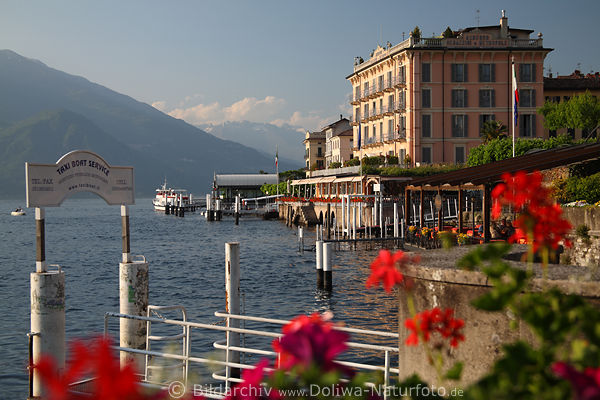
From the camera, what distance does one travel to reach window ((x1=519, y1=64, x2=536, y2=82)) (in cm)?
6125

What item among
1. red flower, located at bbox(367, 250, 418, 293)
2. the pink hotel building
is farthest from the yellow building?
red flower, located at bbox(367, 250, 418, 293)

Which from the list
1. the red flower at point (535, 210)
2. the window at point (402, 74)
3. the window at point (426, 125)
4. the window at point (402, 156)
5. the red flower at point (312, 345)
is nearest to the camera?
the red flower at point (312, 345)

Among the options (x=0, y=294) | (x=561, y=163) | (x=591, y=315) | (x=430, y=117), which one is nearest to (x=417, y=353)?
(x=591, y=315)

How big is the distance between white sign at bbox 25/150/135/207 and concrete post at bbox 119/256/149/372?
4.36 feet

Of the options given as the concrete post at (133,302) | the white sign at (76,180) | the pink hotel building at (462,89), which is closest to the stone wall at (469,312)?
the concrete post at (133,302)

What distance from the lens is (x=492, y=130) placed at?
190ft

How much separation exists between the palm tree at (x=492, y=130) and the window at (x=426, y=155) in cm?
525

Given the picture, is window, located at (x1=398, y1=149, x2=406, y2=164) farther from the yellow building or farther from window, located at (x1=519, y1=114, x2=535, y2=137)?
the yellow building

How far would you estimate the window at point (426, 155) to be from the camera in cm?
6162

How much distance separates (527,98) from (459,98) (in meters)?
6.49

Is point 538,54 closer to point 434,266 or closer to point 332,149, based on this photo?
point 332,149

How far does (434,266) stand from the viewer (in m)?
5.01

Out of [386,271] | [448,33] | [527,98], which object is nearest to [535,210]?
[386,271]

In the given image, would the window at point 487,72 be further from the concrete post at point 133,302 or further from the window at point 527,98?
the concrete post at point 133,302
